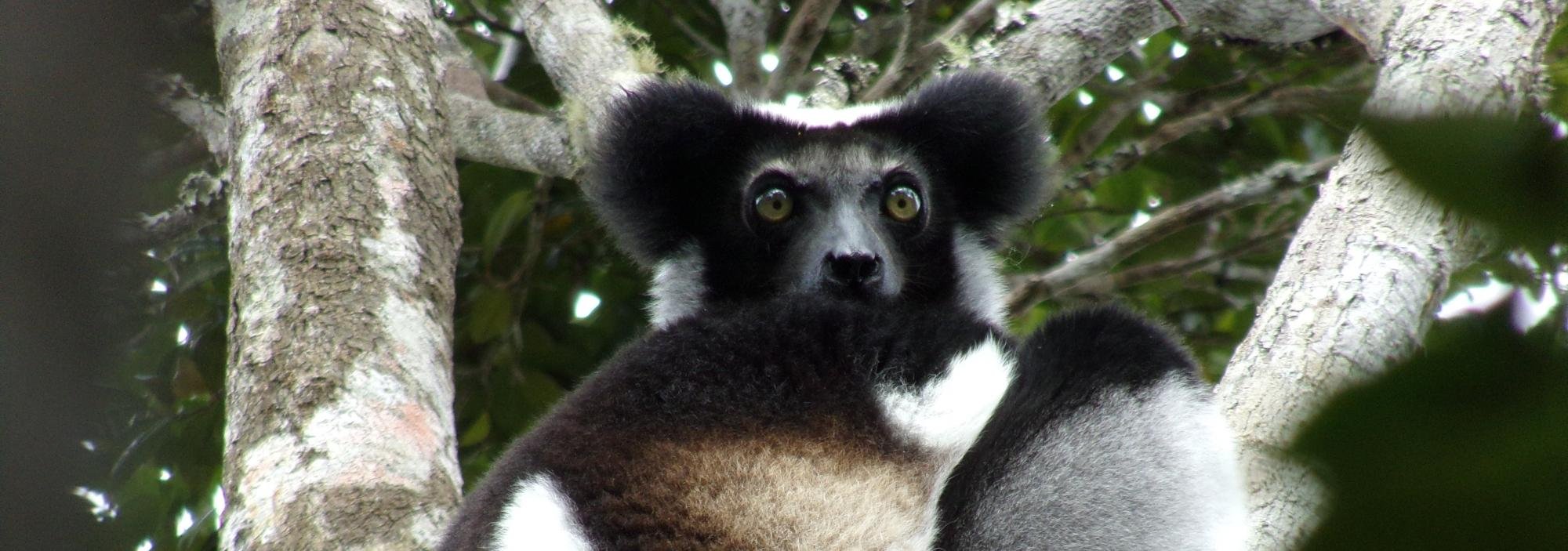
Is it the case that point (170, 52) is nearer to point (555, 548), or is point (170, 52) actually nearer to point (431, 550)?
point (555, 548)

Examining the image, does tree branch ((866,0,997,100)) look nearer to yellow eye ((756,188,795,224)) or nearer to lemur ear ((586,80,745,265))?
lemur ear ((586,80,745,265))

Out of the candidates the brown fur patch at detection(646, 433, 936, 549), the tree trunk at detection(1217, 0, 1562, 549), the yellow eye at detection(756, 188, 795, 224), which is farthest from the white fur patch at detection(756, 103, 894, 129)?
the tree trunk at detection(1217, 0, 1562, 549)

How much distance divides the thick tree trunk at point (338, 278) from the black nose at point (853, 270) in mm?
1032

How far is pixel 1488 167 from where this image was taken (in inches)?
19.5

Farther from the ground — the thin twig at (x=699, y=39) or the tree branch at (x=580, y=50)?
the tree branch at (x=580, y=50)

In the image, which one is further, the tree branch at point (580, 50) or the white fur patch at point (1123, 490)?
the tree branch at point (580, 50)

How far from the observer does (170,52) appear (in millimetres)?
1475

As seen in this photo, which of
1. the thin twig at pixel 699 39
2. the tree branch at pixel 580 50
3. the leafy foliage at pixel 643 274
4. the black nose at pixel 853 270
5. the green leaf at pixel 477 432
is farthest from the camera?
the thin twig at pixel 699 39

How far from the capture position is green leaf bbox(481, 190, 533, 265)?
16.8ft

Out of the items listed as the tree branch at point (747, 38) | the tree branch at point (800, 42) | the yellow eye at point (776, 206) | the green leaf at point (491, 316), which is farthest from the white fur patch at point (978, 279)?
the green leaf at point (491, 316)

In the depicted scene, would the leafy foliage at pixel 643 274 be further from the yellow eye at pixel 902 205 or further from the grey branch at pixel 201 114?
the yellow eye at pixel 902 205

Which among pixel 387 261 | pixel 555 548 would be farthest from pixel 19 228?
pixel 387 261

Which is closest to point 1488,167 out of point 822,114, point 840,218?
point 840,218

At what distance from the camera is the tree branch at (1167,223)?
189 inches
